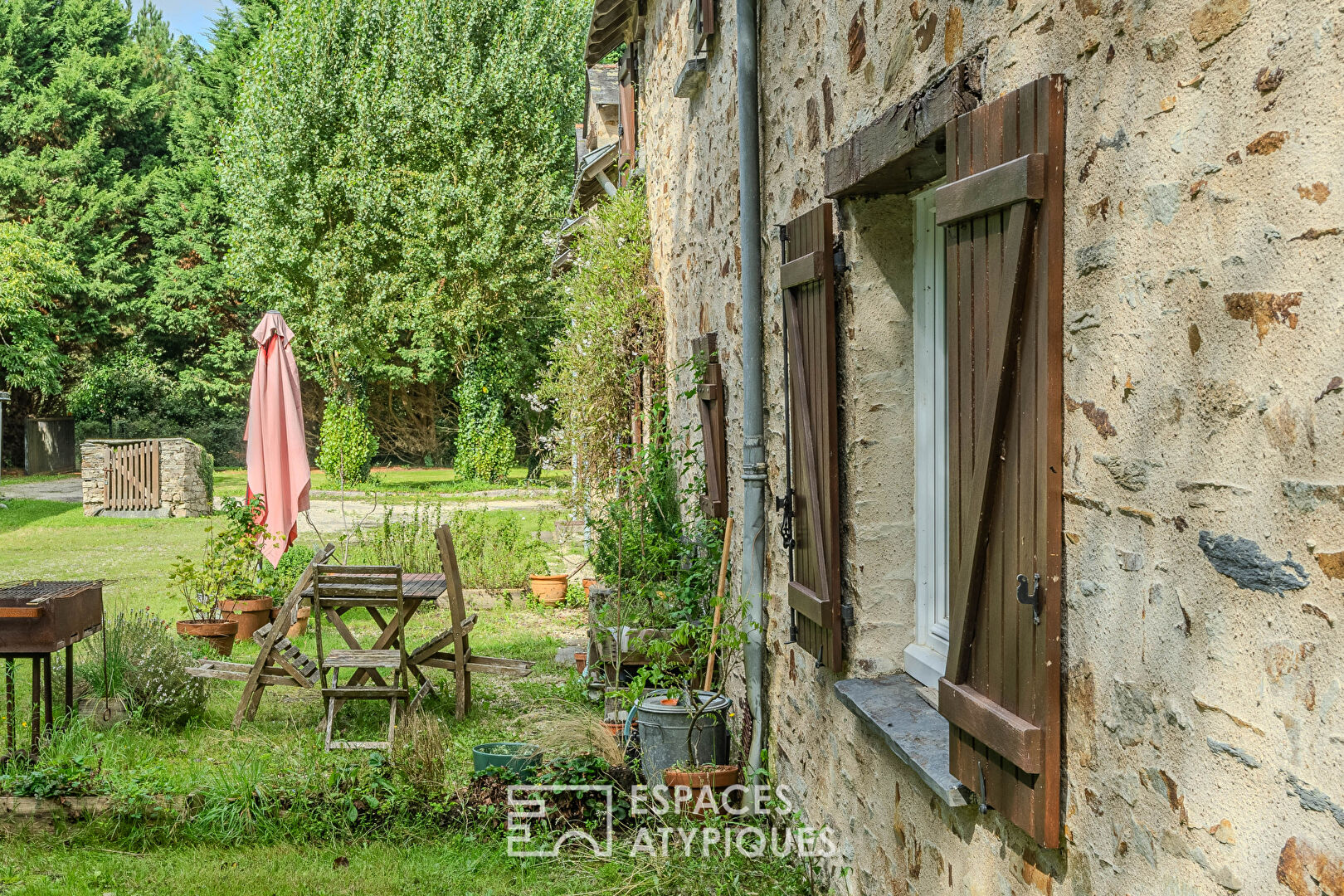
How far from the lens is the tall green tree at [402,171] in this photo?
22125mm

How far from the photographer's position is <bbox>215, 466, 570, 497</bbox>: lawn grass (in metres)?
21.4

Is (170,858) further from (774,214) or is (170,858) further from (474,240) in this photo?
(474,240)

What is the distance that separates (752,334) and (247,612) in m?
5.42

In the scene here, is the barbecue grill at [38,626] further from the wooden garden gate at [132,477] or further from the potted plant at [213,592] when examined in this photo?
the wooden garden gate at [132,477]

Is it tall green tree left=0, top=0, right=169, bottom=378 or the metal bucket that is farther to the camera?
tall green tree left=0, top=0, right=169, bottom=378

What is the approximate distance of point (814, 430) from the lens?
3.81m

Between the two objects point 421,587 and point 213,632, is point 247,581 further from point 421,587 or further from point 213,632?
point 421,587

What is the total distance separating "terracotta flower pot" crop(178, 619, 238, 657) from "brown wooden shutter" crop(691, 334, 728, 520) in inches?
152

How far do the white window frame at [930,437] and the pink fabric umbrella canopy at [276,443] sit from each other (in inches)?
238

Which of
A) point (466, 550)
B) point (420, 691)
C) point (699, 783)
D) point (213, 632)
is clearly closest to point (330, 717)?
point (420, 691)

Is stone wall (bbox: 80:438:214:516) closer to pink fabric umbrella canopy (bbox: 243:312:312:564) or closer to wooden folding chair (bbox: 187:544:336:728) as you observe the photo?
pink fabric umbrella canopy (bbox: 243:312:312:564)

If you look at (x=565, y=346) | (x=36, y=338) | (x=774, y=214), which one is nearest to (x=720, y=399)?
(x=774, y=214)

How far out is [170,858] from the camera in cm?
455

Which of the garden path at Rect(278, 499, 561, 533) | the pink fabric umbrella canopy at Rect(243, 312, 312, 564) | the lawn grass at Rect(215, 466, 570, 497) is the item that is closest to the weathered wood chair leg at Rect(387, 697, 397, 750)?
the pink fabric umbrella canopy at Rect(243, 312, 312, 564)
